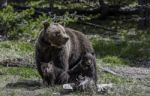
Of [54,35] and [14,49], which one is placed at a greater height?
[54,35]

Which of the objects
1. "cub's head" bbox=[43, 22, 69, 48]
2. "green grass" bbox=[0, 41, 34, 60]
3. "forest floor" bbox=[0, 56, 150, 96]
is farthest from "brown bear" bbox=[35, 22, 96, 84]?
"green grass" bbox=[0, 41, 34, 60]

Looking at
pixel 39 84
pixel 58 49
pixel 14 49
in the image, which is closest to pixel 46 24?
pixel 58 49

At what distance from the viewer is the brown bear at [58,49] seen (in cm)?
840

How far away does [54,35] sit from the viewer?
836 centimetres

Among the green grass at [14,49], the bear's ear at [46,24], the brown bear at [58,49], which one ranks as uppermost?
the bear's ear at [46,24]

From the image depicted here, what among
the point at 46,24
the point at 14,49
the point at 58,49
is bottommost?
the point at 14,49

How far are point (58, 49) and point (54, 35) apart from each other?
281 mm

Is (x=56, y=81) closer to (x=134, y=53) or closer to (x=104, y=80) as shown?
(x=104, y=80)

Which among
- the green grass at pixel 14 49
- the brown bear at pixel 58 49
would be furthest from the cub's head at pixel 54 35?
the green grass at pixel 14 49

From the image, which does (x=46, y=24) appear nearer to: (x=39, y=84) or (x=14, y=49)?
(x=39, y=84)

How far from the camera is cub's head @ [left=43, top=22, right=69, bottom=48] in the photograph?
8.38m

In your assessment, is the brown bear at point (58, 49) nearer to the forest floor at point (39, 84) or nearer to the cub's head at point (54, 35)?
the cub's head at point (54, 35)

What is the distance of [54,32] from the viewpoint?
8.40 metres

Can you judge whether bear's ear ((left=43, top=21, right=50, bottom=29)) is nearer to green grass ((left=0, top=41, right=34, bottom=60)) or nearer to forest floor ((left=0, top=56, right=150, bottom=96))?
forest floor ((left=0, top=56, right=150, bottom=96))
